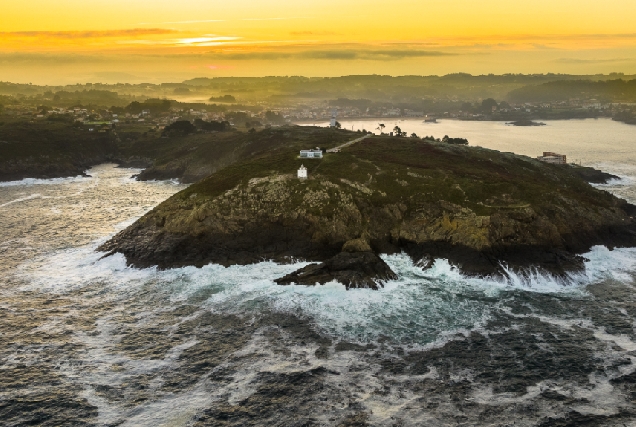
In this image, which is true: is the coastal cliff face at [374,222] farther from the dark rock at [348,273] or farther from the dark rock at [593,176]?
the dark rock at [593,176]

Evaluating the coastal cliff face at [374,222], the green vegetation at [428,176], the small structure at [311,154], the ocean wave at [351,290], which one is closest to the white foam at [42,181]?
the green vegetation at [428,176]

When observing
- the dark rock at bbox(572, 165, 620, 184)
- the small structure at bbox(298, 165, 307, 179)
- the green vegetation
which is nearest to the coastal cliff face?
the green vegetation

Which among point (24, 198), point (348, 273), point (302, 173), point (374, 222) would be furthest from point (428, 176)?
point (24, 198)

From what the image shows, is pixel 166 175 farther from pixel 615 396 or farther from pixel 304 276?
pixel 615 396

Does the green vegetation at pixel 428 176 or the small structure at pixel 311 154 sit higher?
the small structure at pixel 311 154

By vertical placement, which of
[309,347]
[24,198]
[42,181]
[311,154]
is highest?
[311,154]

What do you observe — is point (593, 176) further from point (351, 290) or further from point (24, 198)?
point (24, 198)

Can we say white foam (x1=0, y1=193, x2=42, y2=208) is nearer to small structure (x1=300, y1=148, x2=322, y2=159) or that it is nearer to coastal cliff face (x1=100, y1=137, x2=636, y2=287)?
coastal cliff face (x1=100, y1=137, x2=636, y2=287)
